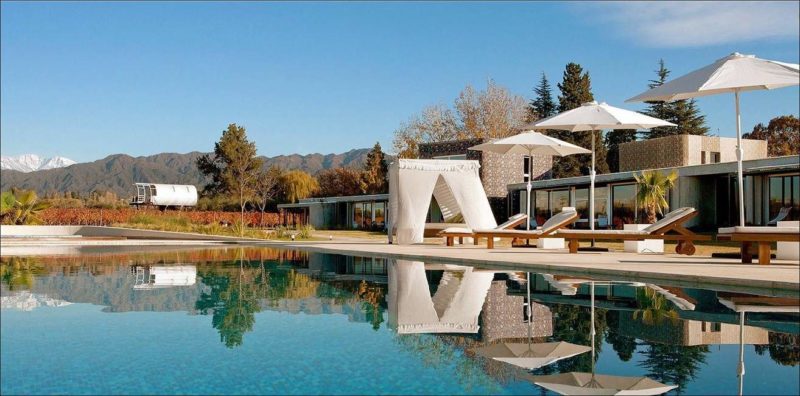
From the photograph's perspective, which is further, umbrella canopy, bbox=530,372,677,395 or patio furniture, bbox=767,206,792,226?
patio furniture, bbox=767,206,792,226

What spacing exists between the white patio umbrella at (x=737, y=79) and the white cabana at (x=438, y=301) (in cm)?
441

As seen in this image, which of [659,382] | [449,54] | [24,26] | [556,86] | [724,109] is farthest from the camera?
[724,109]

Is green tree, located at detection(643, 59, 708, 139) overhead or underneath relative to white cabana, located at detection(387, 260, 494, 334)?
overhead

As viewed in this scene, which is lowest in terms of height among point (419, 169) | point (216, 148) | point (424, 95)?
point (419, 169)

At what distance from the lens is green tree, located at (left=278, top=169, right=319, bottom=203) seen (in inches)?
1738

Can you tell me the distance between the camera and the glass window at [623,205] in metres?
24.3

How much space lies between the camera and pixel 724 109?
44.3 m

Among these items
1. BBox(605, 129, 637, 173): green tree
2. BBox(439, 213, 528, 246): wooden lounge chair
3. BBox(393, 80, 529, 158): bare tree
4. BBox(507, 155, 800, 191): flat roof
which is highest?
BBox(393, 80, 529, 158): bare tree

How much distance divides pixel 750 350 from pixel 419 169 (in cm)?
1363

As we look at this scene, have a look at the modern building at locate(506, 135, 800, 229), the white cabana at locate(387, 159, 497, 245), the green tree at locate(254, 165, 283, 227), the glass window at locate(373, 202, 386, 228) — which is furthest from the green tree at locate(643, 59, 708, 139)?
the white cabana at locate(387, 159, 497, 245)

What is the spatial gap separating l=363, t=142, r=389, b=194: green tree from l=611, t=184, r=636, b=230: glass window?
1859cm

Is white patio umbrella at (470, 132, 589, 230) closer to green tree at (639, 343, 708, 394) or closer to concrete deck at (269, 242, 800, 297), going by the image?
concrete deck at (269, 242, 800, 297)

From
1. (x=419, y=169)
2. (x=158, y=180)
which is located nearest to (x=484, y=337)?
(x=419, y=169)

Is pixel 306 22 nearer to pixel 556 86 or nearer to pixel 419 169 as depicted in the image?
pixel 419 169
